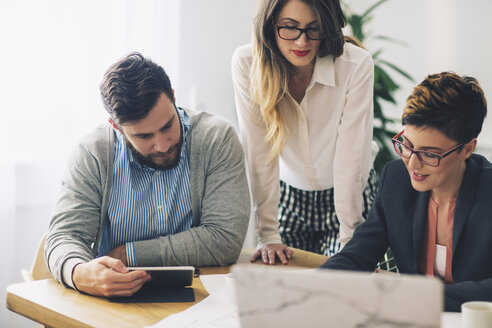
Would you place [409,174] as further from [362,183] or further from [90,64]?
[90,64]

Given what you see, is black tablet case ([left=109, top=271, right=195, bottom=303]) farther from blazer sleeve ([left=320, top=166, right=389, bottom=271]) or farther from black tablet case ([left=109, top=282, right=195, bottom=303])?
blazer sleeve ([left=320, top=166, right=389, bottom=271])

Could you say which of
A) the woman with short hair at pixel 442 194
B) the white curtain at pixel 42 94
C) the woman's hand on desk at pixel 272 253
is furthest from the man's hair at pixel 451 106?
the white curtain at pixel 42 94

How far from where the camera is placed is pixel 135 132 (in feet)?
5.27

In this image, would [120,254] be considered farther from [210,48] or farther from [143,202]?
[210,48]

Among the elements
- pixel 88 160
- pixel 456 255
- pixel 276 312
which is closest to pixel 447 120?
pixel 456 255

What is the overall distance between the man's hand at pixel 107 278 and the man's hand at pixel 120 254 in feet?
0.55

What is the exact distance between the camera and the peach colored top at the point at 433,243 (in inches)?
55.8

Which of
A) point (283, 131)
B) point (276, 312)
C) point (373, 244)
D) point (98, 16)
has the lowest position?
point (373, 244)

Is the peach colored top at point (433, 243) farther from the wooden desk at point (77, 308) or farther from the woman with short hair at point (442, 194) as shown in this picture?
the wooden desk at point (77, 308)

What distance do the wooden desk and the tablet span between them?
43 mm

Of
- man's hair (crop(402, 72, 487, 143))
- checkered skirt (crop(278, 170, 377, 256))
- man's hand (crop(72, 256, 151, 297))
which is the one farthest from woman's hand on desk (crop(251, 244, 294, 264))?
man's hair (crop(402, 72, 487, 143))

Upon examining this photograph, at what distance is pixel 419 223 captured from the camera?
145cm

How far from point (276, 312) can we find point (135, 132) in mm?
947

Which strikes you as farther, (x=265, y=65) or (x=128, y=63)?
(x=265, y=65)
